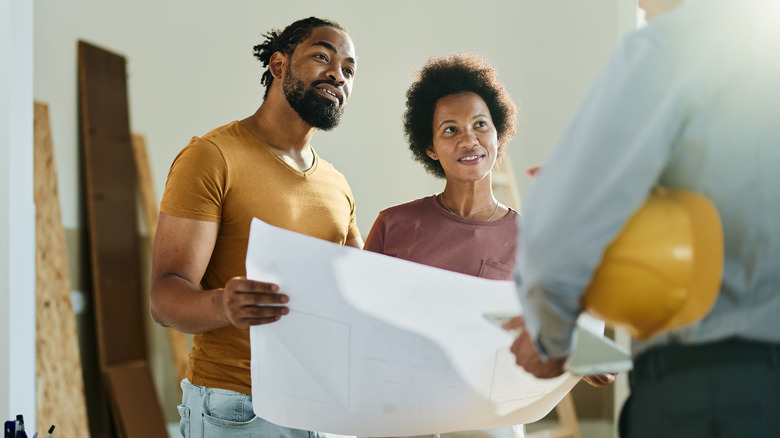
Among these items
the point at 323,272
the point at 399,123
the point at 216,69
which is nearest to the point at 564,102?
the point at 399,123

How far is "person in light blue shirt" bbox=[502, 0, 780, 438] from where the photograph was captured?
78 cm

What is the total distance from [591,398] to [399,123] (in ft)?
6.09

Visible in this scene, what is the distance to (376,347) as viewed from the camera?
1218mm

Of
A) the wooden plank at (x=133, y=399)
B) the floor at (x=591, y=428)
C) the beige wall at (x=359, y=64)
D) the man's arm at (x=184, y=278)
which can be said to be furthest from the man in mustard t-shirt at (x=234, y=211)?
the floor at (x=591, y=428)

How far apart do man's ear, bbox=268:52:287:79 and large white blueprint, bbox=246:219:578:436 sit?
0.96m

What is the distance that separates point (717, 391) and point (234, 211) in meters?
1.20

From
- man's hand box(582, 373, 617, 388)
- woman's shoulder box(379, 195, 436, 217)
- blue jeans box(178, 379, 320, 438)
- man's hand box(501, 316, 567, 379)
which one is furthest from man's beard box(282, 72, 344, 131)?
man's hand box(501, 316, 567, 379)

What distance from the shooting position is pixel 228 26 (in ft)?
12.0

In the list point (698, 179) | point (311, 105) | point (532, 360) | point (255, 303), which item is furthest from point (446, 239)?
point (698, 179)

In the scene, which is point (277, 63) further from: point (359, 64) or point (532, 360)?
point (359, 64)

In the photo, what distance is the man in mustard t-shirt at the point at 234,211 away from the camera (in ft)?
5.34

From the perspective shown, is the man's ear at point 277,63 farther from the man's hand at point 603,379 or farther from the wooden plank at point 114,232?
the wooden plank at point 114,232

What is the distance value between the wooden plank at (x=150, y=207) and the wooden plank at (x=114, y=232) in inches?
1.7

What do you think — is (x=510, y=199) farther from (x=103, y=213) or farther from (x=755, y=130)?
(x=755, y=130)
